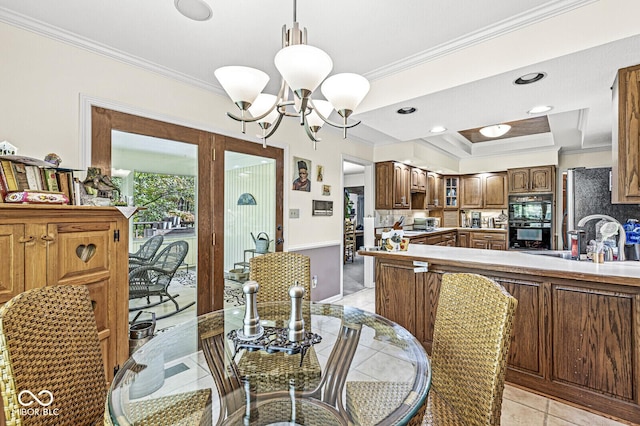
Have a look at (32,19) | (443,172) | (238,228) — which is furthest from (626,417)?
(443,172)

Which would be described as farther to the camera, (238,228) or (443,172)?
(443,172)

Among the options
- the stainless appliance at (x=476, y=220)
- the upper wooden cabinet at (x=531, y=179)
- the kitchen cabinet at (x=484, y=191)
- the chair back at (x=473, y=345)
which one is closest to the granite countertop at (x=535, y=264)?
the chair back at (x=473, y=345)

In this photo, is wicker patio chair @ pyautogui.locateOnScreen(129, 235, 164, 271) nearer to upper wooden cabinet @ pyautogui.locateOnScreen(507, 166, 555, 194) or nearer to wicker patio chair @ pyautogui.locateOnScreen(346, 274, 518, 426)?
wicker patio chair @ pyautogui.locateOnScreen(346, 274, 518, 426)

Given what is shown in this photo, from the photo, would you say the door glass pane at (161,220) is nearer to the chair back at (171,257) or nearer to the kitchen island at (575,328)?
the chair back at (171,257)

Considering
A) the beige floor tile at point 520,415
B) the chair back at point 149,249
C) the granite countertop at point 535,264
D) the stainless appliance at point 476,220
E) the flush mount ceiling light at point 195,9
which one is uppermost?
the flush mount ceiling light at point 195,9

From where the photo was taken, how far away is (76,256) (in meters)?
1.74

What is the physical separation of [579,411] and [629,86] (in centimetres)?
215

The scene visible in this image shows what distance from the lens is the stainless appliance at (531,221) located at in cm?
552

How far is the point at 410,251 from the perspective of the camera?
2941 millimetres

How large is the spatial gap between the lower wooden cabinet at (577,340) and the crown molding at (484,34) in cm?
161

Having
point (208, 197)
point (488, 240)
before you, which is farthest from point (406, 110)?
point (488, 240)

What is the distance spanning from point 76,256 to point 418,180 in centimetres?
545

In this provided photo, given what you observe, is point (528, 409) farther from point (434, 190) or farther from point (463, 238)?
point (434, 190)

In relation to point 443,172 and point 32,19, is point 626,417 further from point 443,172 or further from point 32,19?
point 443,172
